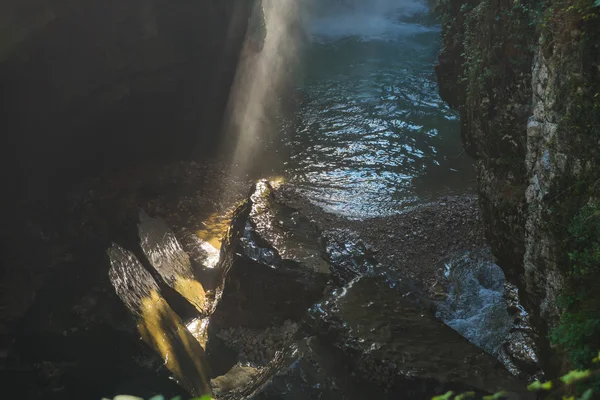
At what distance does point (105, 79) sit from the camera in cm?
1009

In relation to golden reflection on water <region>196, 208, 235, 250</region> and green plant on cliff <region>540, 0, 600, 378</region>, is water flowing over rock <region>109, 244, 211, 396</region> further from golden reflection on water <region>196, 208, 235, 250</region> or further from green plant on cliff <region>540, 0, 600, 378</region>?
green plant on cliff <region>540, 0, 600, 378</region>

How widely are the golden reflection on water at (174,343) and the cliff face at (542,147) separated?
3978 mm

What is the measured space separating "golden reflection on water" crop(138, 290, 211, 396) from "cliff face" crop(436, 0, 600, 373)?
3978 mm

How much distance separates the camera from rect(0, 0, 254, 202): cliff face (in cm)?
862

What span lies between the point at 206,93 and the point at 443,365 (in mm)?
10486

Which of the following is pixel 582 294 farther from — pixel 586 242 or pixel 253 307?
pixel 253 307

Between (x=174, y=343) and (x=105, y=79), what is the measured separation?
6413 mm

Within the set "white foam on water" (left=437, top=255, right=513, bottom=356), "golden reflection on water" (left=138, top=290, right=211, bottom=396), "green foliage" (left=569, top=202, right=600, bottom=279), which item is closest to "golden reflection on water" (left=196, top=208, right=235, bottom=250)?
"golden reflection on water" (left=138, top=290, right=211, bottom=396)

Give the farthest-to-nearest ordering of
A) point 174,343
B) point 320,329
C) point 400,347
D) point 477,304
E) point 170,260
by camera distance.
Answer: point 170,260, point 477,304, point 174,343, point 320,329, point 400,347

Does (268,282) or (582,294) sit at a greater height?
(582,294)

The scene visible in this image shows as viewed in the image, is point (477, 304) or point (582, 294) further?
point (477, 304)

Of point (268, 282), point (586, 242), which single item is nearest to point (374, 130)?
point (268, 282)

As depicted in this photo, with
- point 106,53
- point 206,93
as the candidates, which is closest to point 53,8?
point 106,53

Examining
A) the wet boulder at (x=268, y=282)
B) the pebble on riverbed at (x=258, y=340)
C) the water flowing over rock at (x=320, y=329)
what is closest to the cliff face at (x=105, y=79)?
the water flowing over rock at (x=320, y=329)
